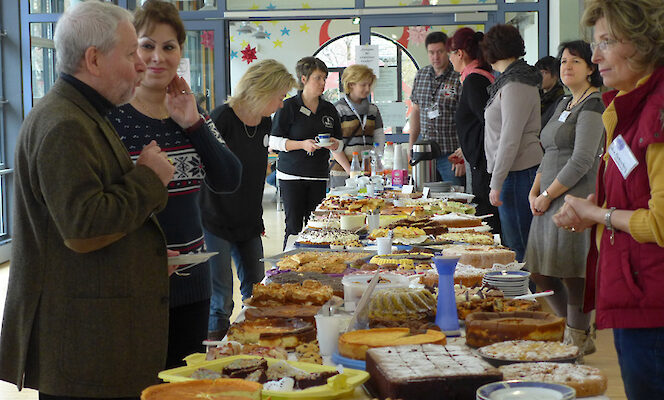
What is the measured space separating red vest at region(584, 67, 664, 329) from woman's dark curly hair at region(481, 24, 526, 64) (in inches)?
100

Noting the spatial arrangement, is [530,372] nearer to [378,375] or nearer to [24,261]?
[378,375]

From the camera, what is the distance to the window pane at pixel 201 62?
8664 mm

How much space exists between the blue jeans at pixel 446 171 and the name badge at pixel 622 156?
4.34 metres

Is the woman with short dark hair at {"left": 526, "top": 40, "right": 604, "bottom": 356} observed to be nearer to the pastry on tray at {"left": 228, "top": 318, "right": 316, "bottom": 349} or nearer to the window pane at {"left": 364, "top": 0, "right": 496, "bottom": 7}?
the pastry on tray at {"left": 228, "top": 318, "right": 316, "bottom": 349}

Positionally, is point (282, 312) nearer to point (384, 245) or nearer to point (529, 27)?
point (384, 245)

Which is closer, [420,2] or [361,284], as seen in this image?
[361,284]

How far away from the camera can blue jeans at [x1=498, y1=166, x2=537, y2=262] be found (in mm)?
4426

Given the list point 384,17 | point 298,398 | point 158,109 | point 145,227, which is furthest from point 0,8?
point 298,398

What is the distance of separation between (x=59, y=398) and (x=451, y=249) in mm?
1608

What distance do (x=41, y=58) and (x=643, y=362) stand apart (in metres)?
7.84

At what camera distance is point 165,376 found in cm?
150

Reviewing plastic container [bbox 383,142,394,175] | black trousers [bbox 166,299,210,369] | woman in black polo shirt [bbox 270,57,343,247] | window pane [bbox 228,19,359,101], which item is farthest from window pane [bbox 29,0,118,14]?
black trousers [bbox 166,299,210,369]

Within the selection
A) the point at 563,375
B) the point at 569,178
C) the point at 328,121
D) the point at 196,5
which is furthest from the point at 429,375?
the point at 196,5

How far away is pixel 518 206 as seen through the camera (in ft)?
14.6
